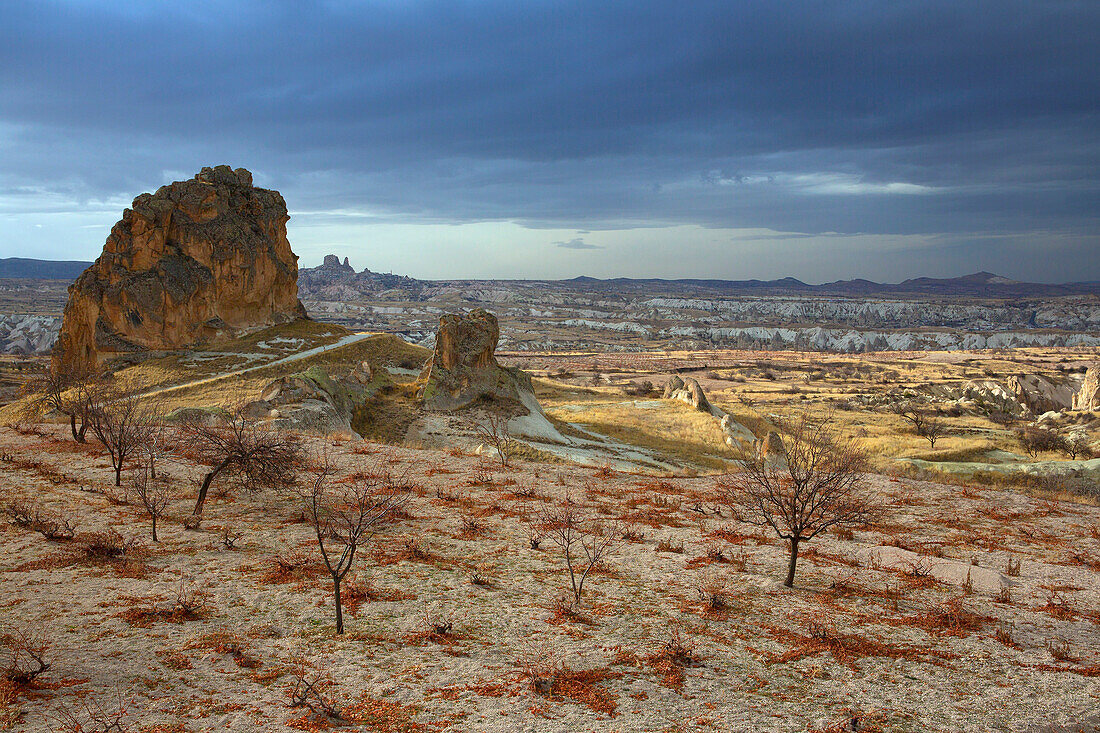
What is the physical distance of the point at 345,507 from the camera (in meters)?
13.5

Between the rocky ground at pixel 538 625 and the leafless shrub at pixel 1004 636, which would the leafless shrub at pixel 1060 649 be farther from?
the leafless shrub at pixel 1004 636

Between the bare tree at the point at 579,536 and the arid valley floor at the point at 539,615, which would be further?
the bare tree at the point at 579,536

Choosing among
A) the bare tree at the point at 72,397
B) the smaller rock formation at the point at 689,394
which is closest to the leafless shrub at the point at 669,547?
the bare tree at the point at 72,397

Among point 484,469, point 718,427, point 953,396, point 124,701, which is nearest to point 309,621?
point 124,701

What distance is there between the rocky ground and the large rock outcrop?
15100 mm

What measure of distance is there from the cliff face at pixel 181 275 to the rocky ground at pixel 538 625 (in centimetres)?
2722

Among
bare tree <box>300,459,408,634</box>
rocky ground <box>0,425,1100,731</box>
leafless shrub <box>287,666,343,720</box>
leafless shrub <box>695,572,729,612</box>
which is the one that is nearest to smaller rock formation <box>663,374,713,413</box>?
rocky ground <box>0,425,1100,731</box>

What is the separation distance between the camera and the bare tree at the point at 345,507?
8836mm

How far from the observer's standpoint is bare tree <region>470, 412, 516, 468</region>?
889 inches

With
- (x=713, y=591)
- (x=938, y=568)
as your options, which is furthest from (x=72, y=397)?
(x=938, y=568)

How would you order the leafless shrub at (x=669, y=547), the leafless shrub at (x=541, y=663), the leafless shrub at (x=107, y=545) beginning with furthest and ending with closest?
the leafless shrub at (x=669, y=547) → the leafless shrub at (x=107, y=545) → the leafless shrub at (x=541, y=663)

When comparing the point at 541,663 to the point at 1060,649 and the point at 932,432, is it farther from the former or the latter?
the point at 932,432

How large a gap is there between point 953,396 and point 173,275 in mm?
71297

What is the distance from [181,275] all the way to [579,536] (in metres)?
37.0
